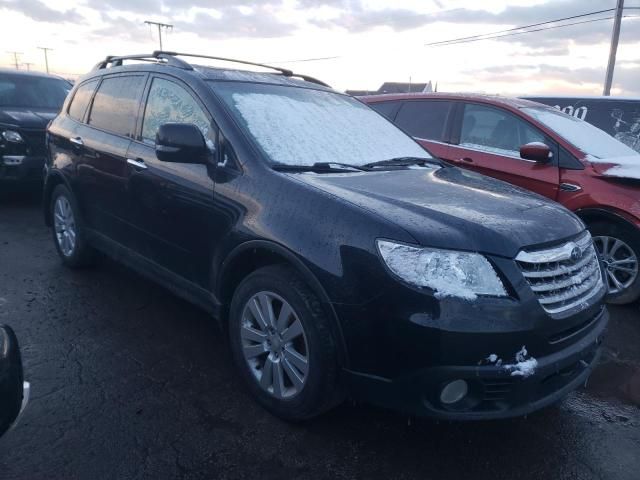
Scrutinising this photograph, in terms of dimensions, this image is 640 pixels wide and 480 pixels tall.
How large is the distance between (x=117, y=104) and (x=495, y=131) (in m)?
3.58

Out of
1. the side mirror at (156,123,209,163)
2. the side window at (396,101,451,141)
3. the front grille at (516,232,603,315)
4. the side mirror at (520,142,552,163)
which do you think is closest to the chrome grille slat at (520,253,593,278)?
the front grille at (516,232,603,315)

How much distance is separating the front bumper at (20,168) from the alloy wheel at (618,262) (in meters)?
6.65

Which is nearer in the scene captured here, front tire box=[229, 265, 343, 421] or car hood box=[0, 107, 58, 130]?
front tire box=[229, 265, 343, 421]

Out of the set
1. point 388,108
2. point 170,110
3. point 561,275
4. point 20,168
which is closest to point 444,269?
point 561,275

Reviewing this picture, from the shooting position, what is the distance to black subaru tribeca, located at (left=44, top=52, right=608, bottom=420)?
86.0 inches

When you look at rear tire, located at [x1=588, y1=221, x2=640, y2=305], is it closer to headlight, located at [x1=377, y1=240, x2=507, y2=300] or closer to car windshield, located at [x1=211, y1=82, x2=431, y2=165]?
car windshield, located at [x1=211, y1=82, x2=431, y2=165]

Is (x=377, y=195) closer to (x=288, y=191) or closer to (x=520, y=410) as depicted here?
(x=288, y=191)

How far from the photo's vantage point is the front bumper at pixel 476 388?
7.11 ft

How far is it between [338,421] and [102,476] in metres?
1.15

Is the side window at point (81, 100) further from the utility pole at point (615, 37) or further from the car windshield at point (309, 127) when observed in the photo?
the utility pole at point (615, 37)

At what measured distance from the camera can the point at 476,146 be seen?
5391 mm

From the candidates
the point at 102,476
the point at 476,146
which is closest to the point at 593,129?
the point at 476,146

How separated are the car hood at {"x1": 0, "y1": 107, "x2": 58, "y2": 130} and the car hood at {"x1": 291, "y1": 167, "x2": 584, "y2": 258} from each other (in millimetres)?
5573

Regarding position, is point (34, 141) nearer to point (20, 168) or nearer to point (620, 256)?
point (20, 168)
